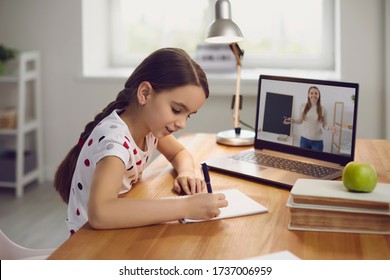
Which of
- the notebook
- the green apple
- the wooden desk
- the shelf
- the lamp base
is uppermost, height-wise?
the green apple

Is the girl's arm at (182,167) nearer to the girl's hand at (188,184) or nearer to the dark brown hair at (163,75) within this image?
the girl's hand at (188,184)

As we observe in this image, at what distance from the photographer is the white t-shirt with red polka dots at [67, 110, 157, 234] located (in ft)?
4.50

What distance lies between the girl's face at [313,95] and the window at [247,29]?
2.11 metres

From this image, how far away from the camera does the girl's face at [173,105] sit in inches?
57.9

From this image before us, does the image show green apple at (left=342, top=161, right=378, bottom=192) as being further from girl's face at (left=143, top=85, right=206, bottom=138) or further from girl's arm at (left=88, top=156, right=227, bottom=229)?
girl's face at (left=143, top=85, right=206, bottom=138)

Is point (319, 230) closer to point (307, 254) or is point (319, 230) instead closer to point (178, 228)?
point (307, 254)

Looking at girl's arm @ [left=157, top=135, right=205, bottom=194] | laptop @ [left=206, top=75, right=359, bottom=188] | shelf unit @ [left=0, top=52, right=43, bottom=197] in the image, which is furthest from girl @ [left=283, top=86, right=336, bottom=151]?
shelf unit @ [left=0, top=52, right=43, bottom=197]

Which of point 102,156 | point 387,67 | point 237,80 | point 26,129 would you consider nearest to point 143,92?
point 102,156

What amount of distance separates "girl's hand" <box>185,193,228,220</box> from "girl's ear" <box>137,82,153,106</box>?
0.33 metres

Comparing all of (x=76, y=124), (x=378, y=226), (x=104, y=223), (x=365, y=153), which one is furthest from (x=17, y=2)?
(x=378, y=226)

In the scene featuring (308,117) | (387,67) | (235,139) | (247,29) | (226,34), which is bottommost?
(235,139)

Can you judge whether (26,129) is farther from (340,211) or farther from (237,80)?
(340,211)

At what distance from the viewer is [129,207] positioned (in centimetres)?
125

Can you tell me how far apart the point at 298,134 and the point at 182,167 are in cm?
37
